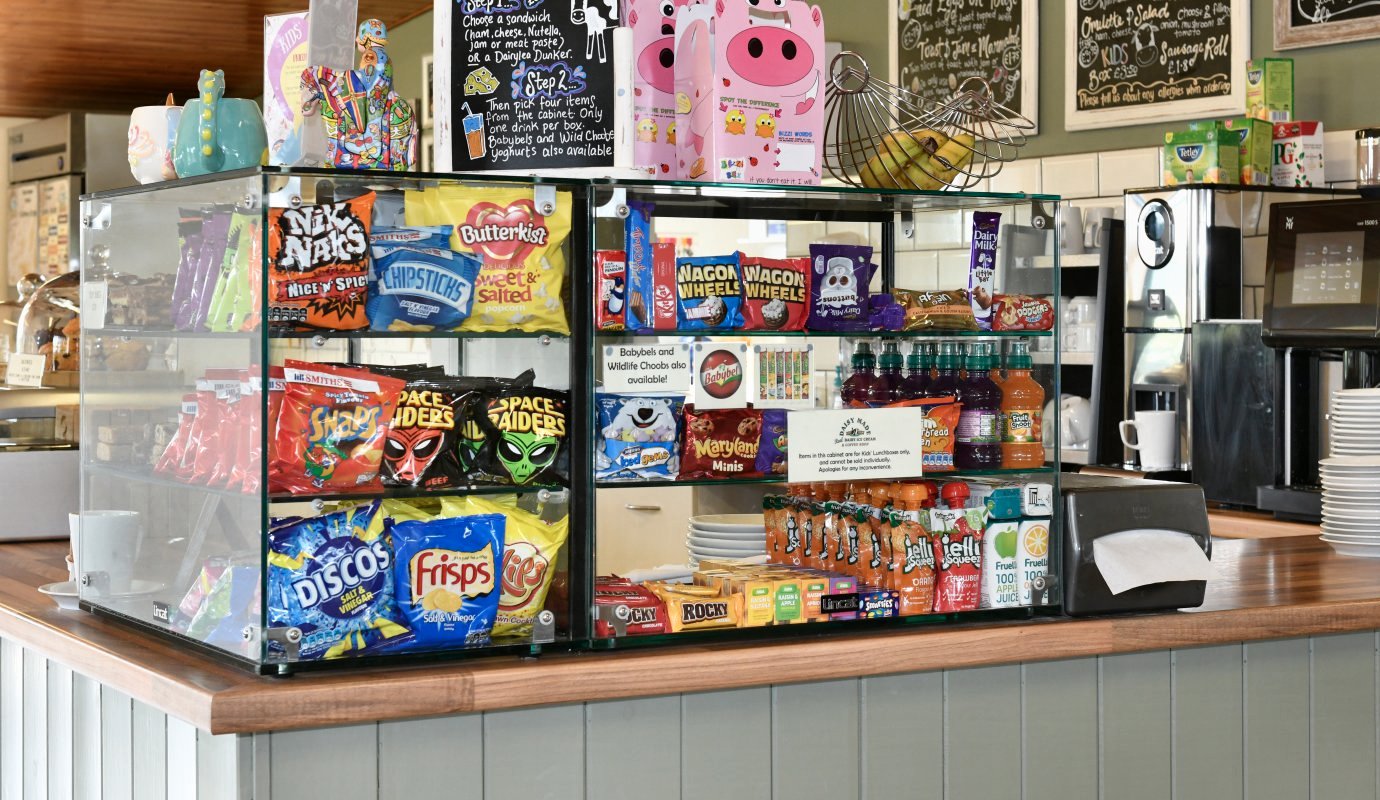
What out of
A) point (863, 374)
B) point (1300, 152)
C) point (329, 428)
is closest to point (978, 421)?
point (863, 374)

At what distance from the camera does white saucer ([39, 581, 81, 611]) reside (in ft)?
7.43

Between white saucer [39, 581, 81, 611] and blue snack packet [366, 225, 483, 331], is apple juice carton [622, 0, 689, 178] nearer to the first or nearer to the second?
blue snack packet [366, 225, 483, 331]

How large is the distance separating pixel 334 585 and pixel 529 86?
2.29ft

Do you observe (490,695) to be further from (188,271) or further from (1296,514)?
(1296,514)

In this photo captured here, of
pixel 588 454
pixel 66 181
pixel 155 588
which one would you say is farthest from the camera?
pixel 66 181

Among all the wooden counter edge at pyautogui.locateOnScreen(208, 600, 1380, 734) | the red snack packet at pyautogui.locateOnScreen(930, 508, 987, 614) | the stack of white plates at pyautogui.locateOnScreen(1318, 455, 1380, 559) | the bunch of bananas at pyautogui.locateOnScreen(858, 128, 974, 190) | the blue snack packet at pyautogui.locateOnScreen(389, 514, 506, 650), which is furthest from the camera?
the stack of white plates at pyautogui.locateOnScreen(1318, 455, 1380, 559)

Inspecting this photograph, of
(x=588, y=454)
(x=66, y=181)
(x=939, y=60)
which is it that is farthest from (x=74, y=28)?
(x=588, y=454)

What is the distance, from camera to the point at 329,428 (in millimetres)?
1779

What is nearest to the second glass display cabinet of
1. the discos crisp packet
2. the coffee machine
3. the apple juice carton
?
the discos crisp packet

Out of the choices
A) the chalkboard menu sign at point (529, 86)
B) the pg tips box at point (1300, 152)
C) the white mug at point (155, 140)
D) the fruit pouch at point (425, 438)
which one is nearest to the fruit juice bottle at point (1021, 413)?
the chalkboard menu sign at point (529, 86)

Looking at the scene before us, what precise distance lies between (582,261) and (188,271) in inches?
19.5

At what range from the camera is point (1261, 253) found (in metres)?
3.79

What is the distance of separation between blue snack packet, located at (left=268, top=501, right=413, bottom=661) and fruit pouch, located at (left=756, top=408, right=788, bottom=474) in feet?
1.62

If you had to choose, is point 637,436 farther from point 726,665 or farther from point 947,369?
point 947,369
